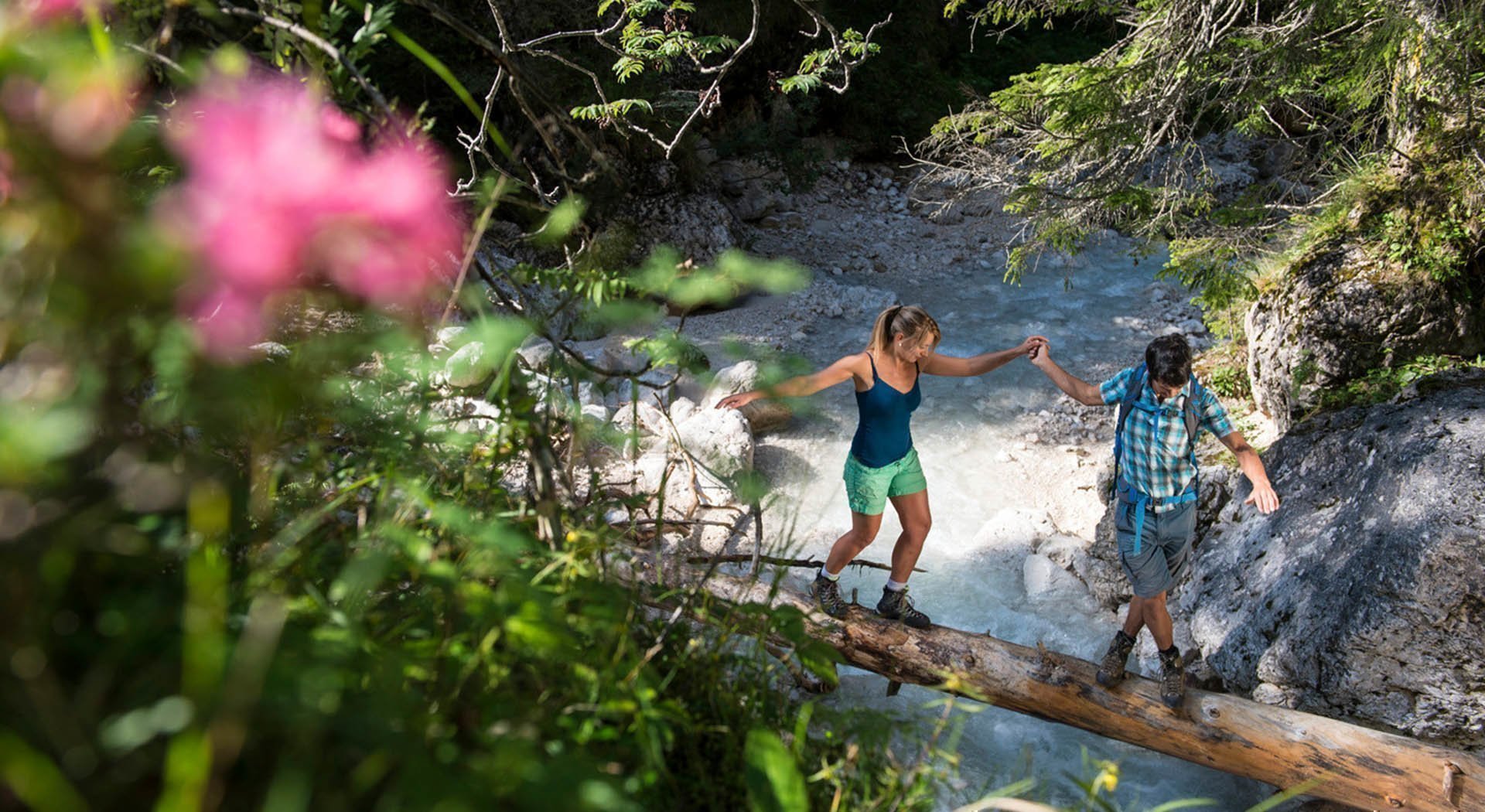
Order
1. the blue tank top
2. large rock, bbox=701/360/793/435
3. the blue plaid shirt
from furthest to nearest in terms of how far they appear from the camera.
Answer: large rock, bbox=701/360/793/435, the blue tank top, the blue plaid shirt

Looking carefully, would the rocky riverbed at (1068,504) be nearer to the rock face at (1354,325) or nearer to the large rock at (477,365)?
the large rock at (477,365)

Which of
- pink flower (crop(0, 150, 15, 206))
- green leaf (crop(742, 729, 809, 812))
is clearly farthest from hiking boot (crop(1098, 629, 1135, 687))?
pink flower (crop(0, 150, 15, 206))

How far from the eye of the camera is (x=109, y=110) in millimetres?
722

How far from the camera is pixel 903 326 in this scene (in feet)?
10.2

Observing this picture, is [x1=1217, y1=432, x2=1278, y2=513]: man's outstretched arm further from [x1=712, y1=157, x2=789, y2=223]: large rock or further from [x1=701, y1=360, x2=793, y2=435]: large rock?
[x1=712, y1=157, x2=789, y2=223]: large rock

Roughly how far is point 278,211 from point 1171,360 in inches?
109

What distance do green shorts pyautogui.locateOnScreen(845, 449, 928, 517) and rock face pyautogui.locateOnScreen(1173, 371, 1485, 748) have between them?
4.73 ft

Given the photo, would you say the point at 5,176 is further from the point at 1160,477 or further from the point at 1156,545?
the point at 1156,545

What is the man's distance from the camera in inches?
114

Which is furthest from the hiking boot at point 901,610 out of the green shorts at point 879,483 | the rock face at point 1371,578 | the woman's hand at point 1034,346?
the rock face at point 1371,578

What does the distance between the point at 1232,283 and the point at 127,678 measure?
199 inches

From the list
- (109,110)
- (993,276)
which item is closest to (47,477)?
(109,110)

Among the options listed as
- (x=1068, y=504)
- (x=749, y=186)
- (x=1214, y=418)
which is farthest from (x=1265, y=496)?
(x=749, y=186)

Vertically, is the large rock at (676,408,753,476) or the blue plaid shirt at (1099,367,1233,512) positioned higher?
the large rock at (676,408,753,476)
